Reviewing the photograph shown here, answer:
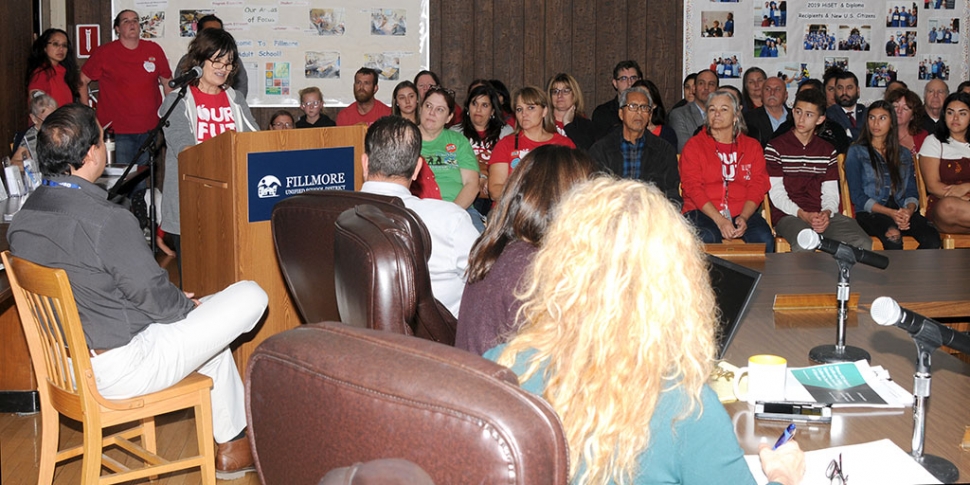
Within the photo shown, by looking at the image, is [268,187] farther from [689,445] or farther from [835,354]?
[689,445]

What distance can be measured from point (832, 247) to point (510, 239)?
781mm

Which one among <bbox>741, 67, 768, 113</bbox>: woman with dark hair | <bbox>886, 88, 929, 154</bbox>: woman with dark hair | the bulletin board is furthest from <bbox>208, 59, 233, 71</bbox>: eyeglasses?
<bbox>741, 67, 768, 113</bbox>: woman with dark hair

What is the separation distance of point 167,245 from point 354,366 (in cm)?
626

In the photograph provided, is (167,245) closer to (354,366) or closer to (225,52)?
(225,52)

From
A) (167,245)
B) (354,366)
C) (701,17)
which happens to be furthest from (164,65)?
(354,366)

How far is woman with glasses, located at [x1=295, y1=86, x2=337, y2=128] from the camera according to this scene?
7.13 metres

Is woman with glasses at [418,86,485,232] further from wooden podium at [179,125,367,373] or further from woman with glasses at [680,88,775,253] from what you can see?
wooden podium at [179,125,367,373]

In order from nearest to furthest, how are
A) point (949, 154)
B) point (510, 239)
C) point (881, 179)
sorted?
point (510, 239), point (881, 179), point (949, 154)

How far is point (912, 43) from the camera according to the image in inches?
324

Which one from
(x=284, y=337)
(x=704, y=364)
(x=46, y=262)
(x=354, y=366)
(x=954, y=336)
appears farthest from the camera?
(x=46, y=262)

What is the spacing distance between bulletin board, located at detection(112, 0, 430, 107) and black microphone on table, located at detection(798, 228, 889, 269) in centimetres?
557

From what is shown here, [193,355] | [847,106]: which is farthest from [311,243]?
[847,106]

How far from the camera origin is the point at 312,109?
7.16 m

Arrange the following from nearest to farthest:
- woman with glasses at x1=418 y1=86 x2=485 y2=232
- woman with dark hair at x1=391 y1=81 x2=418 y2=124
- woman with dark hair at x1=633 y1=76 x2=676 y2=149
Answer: woman with glasses at x1=418 y1=86 x2=485 y2=232, woman with dark hair at x1=391 y1=81 x2=418 y2=124, woman with dark hair at x1=633 y1=76 x2=676 y2=149
